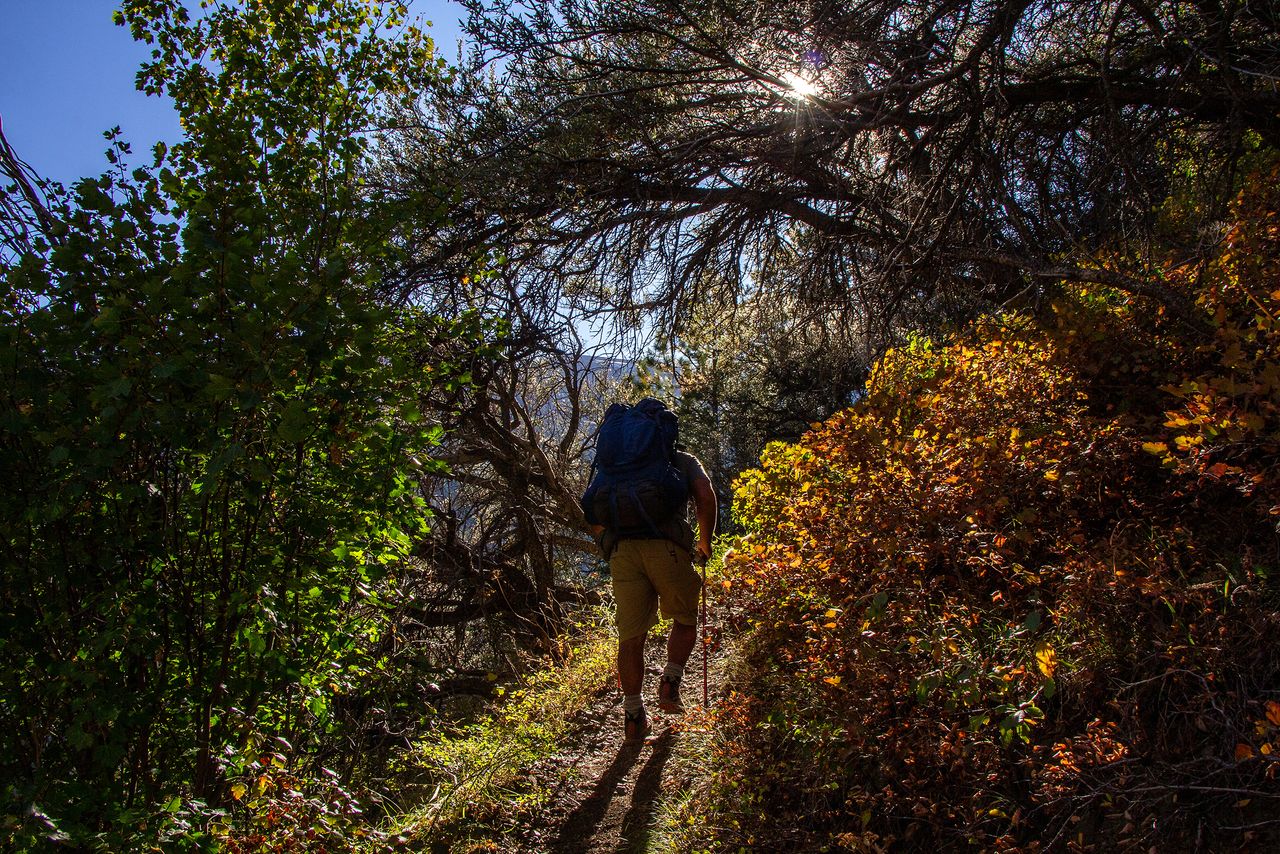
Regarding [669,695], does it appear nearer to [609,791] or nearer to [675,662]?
[675,662]

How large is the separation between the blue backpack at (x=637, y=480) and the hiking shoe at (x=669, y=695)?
0.90m

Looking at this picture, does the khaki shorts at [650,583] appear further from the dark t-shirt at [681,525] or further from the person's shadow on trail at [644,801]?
the person's shadow on trail at [644,801]

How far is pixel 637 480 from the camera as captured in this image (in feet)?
14.4

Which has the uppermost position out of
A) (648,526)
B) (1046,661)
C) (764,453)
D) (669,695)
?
(764,453)

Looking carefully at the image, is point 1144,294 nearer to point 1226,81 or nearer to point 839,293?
point 1226,81

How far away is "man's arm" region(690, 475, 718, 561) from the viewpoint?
14.7ft

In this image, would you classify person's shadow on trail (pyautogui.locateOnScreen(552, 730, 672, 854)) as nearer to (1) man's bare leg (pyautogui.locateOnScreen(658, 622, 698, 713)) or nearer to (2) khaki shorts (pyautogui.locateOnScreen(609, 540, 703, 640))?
(1) man's bare leg (pyautogui.locateOnScreen(658, 622, 698, 713))

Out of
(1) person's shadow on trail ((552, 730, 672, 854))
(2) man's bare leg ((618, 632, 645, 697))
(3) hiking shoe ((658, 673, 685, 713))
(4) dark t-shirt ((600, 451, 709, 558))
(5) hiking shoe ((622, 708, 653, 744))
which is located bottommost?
(1) person's shadow on trail ((552, 730, 672, 854))

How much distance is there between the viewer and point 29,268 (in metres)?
2.47

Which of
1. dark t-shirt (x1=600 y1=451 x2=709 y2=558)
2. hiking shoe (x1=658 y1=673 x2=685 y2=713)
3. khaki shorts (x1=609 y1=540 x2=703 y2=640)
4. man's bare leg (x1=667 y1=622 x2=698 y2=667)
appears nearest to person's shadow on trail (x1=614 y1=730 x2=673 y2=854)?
hiking shoe (x1=658 y1=673 x2=685 y2=713)

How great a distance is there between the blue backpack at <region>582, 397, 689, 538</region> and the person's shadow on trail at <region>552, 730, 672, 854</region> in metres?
1.28

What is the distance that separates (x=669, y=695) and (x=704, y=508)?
1.10 meters

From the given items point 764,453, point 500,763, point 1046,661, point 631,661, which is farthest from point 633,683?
point 1046,661

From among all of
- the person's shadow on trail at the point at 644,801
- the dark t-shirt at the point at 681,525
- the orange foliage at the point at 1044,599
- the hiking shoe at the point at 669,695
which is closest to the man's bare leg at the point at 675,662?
the hiking shoe at the point at 669,695
